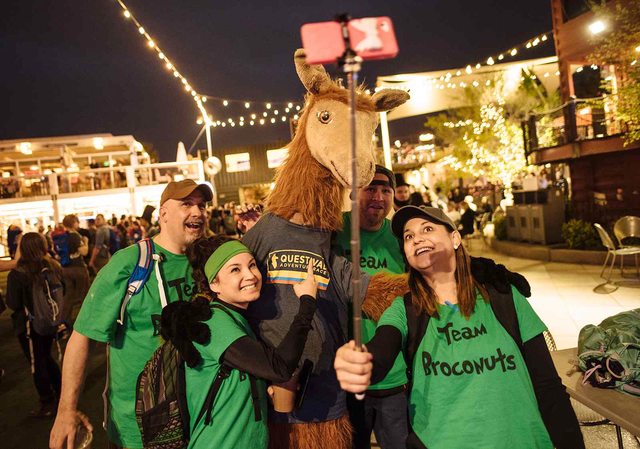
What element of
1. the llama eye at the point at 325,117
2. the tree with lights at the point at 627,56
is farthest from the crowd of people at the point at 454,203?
the tree with lights at the point at 627,56

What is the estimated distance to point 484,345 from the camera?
1711mm

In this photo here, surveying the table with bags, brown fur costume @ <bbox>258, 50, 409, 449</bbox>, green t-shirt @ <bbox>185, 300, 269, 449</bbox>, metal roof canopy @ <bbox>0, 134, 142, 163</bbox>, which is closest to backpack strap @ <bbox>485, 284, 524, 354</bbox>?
brown fur costume @ <bbox>258, 50, 409, 449</bbox>

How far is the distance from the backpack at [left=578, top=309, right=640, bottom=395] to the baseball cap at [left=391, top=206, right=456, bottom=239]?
1.14m

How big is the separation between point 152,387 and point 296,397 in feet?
1.99

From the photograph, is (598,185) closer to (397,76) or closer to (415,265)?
(397,76)

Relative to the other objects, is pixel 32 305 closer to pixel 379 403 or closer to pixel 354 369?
pixel 379 403

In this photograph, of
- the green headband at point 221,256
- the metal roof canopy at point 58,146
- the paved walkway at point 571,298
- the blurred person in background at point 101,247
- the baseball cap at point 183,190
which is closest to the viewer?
the green headband at point 221,256

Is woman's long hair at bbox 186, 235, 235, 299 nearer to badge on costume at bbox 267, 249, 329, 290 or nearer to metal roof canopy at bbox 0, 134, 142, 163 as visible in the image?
badge on costume at bbox 267, 249, 329, 290

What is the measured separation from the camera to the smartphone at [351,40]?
1.10 metres

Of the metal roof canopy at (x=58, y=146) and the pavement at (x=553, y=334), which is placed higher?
the metal roof canopy at (x=58, y=146)

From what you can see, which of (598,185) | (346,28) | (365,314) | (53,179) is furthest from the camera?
(53,179)

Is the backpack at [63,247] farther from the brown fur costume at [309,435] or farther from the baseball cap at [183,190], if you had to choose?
the brown fur costume at [309,435]

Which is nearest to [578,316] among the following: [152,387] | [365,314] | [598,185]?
[365,314]

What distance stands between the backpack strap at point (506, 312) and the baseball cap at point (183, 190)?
1.60 meters
